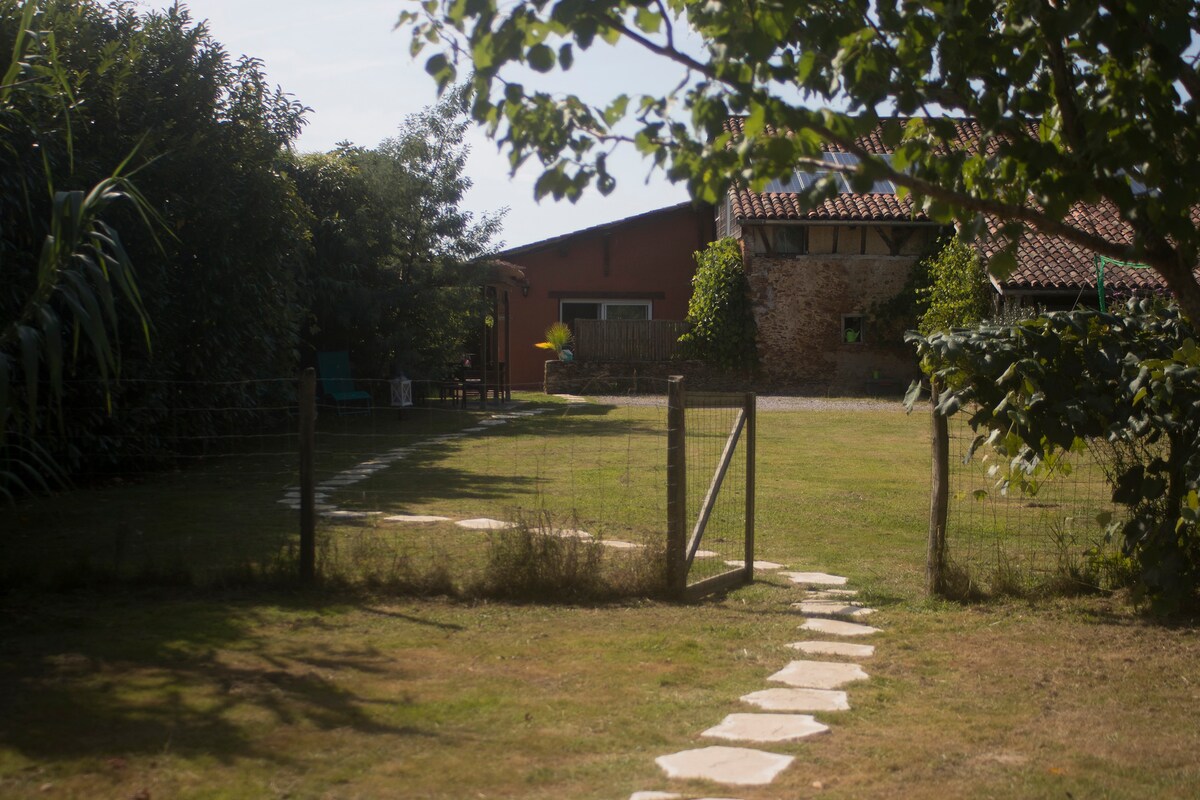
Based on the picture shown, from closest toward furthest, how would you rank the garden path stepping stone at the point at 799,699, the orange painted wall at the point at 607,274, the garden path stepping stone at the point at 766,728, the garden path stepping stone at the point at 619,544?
1. the garden path stepping stone at the point at 766,728
2. the garden path stepping stone at the point at 799,699
3. the garden path stepping stone at the point at 619,544
4. the orange painted wall at the point at 607,274

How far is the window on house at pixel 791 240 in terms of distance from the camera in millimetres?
28438

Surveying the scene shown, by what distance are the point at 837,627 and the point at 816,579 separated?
138 centimetres

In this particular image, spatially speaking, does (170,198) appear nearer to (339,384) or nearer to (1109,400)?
(339,384)

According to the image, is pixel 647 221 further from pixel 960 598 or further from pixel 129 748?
pixel 129 748

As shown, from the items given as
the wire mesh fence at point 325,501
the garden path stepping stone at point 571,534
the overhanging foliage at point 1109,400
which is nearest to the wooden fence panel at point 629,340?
the wire mesh fence at point 325,501

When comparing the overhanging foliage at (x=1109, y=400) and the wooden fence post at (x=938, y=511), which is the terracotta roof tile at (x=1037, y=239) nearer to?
the wooden fence post at (x=938, y=511)

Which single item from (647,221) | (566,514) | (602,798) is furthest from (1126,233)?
(602,798)

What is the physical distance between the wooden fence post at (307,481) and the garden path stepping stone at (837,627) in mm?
2942

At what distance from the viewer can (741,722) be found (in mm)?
4484

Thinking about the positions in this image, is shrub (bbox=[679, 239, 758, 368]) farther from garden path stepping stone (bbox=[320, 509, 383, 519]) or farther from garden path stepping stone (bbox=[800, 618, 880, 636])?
garden path stepping stone (bbox=[800, 618, 880, 636])

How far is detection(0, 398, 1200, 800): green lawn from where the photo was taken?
3852 mm

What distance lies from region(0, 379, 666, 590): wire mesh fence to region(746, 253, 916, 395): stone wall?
12.1 metres

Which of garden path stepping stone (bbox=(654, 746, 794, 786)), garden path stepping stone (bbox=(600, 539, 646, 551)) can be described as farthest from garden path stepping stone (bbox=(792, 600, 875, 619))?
garden path stepping stone (bbox=(654, 746, 794, 786))

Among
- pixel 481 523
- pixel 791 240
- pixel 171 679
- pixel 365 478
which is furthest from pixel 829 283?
pixel 171 679
